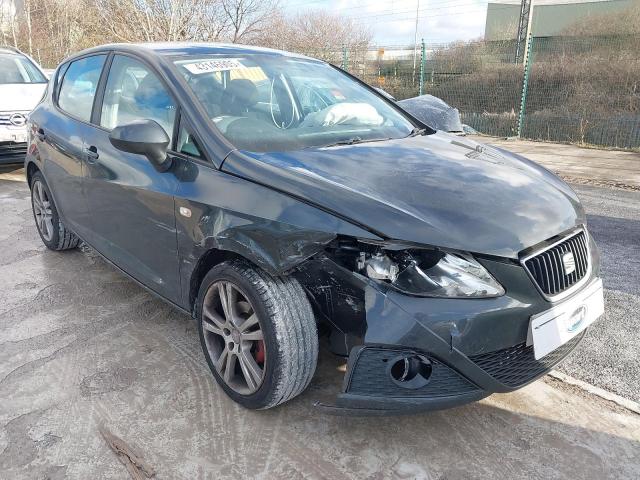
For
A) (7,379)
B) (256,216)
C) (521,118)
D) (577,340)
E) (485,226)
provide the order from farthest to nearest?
1. (521,118)
2. (7,379)
3. (577,340)
4. (256,216)
5. (485,226)

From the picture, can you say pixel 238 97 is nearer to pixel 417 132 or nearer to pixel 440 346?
pixel 417 132

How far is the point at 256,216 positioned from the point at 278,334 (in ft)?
1.58

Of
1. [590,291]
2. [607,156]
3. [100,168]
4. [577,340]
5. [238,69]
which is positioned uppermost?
[238,69]

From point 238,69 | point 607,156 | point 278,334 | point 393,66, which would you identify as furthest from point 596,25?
point 278,334

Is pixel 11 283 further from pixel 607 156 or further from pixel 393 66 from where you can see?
pixel 393 66

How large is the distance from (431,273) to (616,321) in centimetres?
186

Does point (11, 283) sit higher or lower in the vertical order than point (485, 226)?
lower

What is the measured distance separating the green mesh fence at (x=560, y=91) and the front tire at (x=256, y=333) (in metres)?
10.4

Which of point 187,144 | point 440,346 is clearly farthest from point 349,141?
point 440,346

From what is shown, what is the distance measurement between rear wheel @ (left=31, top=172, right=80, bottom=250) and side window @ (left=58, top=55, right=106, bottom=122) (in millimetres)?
729

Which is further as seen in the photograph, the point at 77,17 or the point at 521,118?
the point at 77,17

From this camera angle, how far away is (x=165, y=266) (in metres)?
2.76

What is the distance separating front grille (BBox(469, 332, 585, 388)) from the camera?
197cm

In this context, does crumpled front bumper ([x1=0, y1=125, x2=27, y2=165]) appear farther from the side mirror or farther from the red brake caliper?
the red brake caliper
